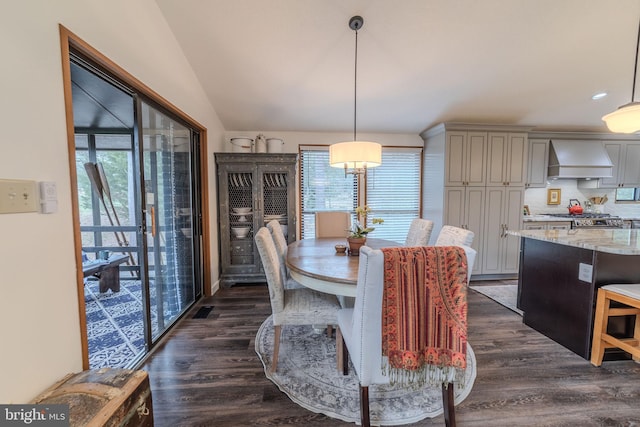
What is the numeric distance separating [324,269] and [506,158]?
11.1 ft

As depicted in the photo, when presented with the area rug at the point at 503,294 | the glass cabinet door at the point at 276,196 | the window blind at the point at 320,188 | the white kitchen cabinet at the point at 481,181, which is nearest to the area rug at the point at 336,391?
the area rug at the point at 503,294

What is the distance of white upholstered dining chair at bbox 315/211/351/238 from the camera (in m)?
3.20

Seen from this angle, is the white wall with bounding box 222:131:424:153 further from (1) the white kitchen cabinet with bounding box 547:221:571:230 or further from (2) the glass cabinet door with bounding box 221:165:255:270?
(1) the white kitchen cabinet with bounding box 547:221:571:230

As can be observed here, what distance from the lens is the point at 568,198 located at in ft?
13.9

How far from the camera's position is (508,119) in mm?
3615

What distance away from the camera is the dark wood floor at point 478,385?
1425 mm

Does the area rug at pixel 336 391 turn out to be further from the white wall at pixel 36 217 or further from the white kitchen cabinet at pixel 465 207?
the white kitchen cabinet at pixel 465 207

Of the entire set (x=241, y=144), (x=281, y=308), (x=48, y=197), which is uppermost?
(x=241, y=144)

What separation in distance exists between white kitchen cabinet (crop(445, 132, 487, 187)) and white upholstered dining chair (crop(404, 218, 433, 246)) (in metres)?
1.35

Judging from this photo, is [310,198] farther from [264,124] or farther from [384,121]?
[384,121]

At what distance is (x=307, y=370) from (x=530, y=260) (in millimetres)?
2349

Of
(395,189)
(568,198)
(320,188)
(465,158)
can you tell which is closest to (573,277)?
Result: (465,158)

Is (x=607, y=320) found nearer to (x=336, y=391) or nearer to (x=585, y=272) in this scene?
(x=585, y=272)

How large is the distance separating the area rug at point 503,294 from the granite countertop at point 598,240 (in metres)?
0.94
